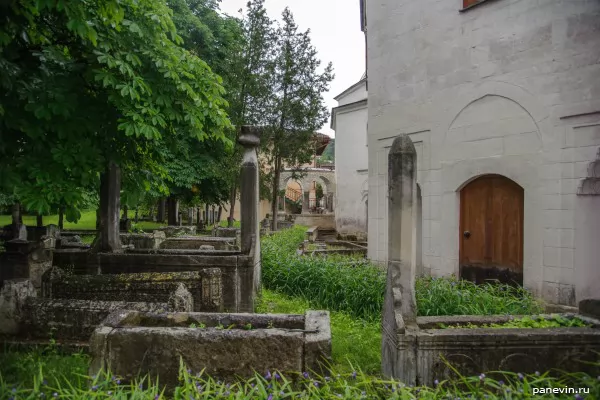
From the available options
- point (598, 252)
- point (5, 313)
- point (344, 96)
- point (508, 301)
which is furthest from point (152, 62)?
point (344, 96)

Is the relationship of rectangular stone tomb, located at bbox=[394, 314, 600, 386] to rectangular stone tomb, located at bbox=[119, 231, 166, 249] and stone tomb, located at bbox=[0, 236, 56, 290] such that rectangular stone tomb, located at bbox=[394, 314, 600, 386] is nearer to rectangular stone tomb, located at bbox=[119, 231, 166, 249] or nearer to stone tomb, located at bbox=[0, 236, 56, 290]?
stone tomb, located at bbox=[0, 236, 56, 290]

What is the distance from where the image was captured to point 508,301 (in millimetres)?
6129

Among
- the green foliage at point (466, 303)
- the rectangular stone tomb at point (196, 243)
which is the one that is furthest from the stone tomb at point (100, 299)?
the rectangular stone tomb at point (196, 243)

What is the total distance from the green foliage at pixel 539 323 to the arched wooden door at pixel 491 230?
3306 mm

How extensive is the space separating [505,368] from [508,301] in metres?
2.68

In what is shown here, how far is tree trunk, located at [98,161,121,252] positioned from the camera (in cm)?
671

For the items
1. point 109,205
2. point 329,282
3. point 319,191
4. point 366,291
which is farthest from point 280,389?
point 319,191

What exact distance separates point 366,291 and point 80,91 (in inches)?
200

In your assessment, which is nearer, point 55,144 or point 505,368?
point 505,368

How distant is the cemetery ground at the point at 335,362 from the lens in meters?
2.80

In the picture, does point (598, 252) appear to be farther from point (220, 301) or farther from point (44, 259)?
point (44, 259)

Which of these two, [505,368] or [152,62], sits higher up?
[152,62]

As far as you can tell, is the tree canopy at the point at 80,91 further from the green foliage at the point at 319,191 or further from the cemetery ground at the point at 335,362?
the green foliage at the point at 319,191

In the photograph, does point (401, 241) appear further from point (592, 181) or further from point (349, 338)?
point (592, 181)
